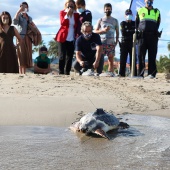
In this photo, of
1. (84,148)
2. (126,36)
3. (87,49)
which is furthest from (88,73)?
(84,148)

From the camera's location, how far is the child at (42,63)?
25.5ft

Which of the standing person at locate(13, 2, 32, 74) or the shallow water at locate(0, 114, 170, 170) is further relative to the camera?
the standing person at locate(13, 2, 32, 74)

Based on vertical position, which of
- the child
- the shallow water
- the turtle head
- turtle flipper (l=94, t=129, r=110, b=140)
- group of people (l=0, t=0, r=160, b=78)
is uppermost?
group of people (l=0, t=0, r=160, b=78)

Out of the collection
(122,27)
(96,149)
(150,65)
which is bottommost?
(96,149)

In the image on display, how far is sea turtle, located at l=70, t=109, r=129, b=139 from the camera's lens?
153 inches

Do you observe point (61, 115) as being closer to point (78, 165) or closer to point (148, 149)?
point (148, 149)

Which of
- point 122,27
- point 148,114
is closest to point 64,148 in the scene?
point 148,114

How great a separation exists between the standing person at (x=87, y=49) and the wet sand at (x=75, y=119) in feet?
2.13

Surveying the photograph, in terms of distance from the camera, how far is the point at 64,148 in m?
3.36

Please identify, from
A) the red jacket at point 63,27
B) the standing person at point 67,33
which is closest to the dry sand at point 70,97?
the standing person at point 67,33

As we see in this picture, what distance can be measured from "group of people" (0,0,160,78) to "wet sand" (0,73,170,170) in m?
0.85

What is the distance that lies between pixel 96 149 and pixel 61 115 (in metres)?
1.34

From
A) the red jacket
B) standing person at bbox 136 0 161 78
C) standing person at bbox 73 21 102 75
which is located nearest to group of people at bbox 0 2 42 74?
the red jacket

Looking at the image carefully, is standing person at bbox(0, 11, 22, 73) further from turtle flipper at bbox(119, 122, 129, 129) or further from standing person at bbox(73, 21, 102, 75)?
turtle flipper at bbox(119, 122, 129, 129)
